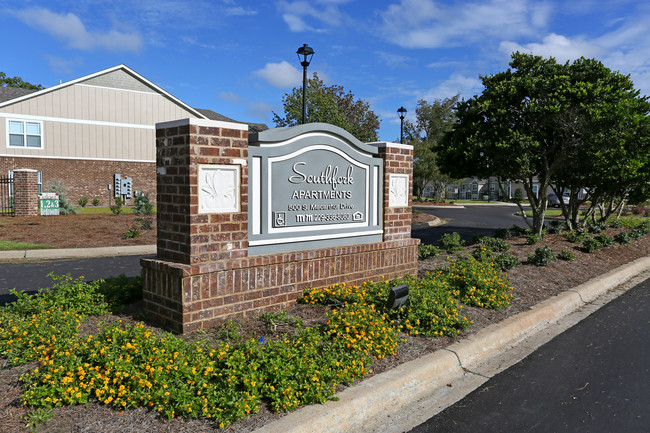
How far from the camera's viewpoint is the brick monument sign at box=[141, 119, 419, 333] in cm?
453

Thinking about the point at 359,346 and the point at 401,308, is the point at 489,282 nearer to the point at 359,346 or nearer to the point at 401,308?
the point at 401,308

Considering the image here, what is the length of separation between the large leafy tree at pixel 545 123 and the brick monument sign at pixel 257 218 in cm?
649

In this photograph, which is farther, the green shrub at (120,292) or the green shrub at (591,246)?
the green shrub at (591,246)

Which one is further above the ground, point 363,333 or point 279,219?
point 279,219

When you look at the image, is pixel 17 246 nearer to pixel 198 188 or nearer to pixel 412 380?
pixel 198 188

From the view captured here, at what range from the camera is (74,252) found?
11.0 m

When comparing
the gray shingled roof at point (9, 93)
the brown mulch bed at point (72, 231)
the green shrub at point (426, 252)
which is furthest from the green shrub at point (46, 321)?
the gray shingled roof at point (9, 93)

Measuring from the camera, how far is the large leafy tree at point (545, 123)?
11.0 m

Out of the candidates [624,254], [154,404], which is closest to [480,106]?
[624,254]

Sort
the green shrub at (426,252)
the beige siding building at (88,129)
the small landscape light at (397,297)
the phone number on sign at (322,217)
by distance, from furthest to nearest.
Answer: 1. the beige siding building at (88,129)
2. the green shrub at (426,252)
3. the phone number on sign at (322,217)
4. the small landscape light at (397,297)

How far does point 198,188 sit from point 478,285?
3.86m

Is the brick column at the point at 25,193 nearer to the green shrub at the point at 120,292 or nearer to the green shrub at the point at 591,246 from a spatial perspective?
the green shrub at the point at 120,292

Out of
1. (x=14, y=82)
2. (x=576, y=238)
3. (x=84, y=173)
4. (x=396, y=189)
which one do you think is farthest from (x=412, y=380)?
(x=14, y=82)

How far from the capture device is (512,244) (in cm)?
1124
